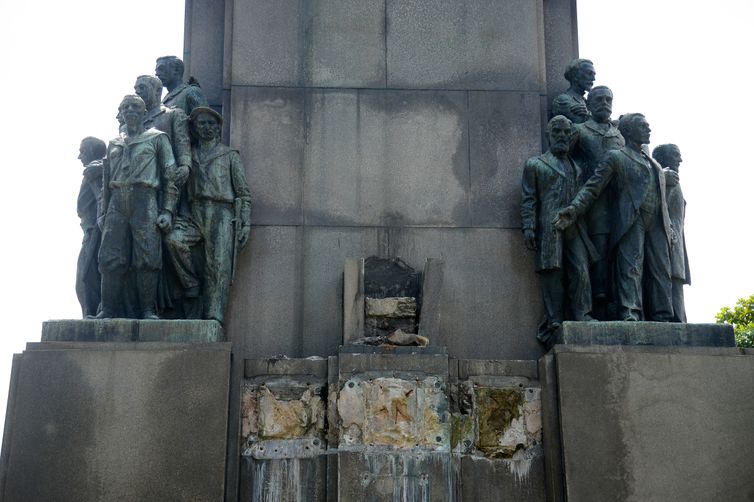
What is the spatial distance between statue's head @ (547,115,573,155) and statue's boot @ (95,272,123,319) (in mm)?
4622

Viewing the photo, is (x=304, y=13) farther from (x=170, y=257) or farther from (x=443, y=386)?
(x=443, y=386)

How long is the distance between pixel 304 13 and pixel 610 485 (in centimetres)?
608

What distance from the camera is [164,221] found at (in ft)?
33.8

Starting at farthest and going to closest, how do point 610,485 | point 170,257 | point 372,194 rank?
1. point 372,194
2. point 170,257
3. point 610,485

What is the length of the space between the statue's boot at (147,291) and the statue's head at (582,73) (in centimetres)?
508

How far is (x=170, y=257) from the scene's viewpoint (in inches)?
414

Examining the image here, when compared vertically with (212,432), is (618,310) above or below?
above

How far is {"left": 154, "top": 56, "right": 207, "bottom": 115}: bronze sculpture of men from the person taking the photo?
11391mm

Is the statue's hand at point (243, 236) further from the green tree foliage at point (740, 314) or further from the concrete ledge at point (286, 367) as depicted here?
the green tree foliage at point (740, 314)

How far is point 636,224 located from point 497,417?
244 cm

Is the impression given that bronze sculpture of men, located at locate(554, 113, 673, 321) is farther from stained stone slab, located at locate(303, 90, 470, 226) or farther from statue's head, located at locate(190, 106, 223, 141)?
statue's head, located at locate(190, 106, 223, 141)

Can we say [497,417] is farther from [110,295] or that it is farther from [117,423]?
[110,295]

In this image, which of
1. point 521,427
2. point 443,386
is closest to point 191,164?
point 443,386

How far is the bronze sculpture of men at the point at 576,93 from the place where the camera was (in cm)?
1160
